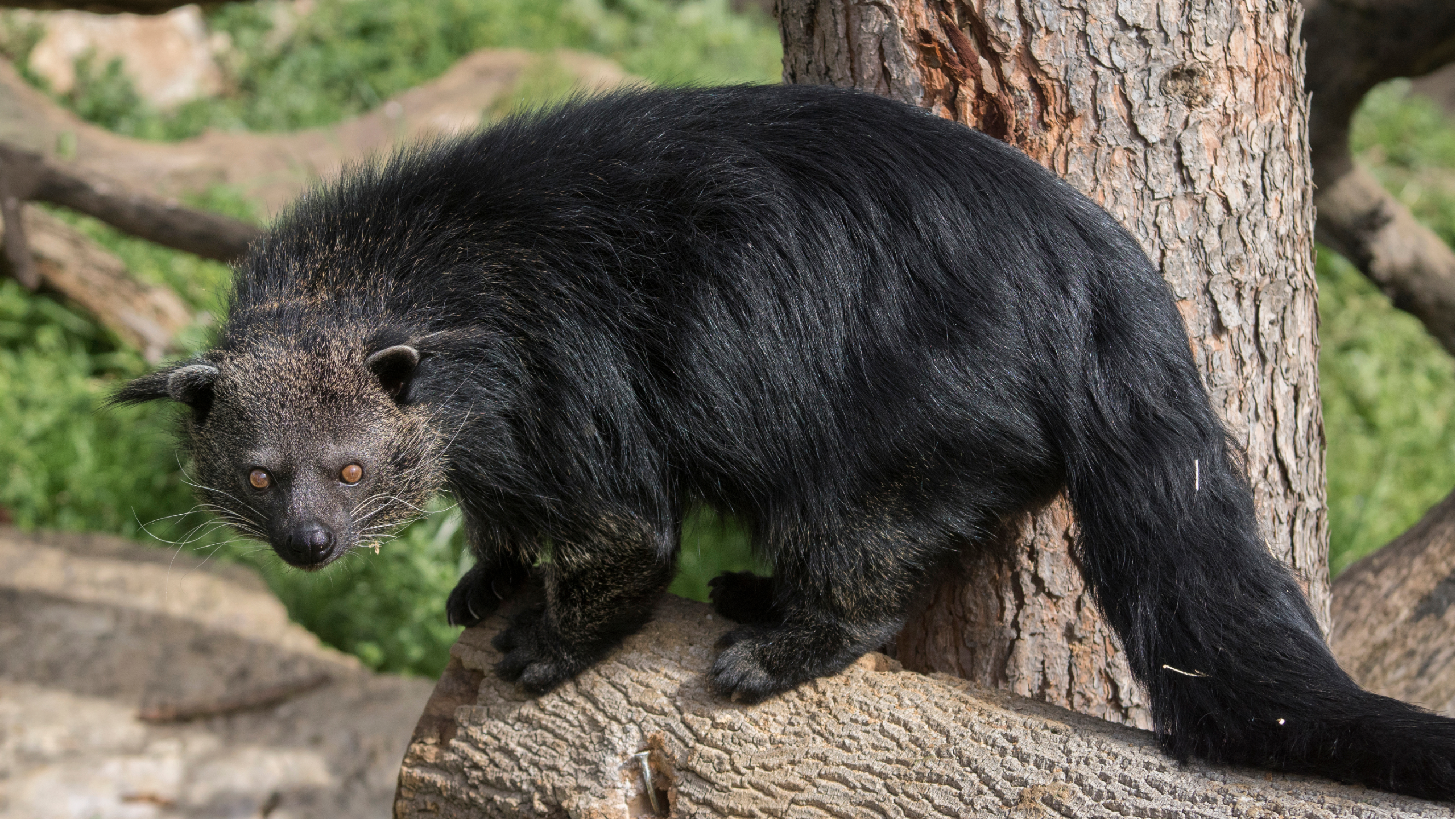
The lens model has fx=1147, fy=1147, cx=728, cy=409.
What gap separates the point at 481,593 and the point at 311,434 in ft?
2.62

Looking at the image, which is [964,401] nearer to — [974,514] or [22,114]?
[974,514]

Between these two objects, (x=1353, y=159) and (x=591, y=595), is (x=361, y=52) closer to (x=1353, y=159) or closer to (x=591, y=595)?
(x=1353, y=159)

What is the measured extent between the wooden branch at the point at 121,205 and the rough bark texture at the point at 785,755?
3.23 metres

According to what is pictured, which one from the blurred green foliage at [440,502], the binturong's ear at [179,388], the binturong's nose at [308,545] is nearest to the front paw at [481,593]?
the blurred green foliage at [440,502]

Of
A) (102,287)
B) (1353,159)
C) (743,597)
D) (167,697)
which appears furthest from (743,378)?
(102,287)

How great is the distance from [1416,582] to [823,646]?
194 cm

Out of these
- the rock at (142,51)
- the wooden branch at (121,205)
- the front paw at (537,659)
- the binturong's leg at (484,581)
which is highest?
the rock at (142,51)

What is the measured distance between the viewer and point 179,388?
2648 millimetres

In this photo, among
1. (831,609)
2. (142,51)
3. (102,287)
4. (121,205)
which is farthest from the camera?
(142,51)

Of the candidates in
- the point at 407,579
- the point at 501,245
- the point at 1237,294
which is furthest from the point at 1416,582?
the point at 407,579

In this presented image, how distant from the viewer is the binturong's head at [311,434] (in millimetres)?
2594

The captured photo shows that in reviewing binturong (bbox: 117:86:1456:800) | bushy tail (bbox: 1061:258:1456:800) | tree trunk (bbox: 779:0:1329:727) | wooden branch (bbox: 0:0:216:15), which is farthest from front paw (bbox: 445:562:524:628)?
wooden branch (bbox: 0:0:216:15)

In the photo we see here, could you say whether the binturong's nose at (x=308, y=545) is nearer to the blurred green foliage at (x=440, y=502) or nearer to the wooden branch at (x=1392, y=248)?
the blurred green foliage at (x=440, y=502)

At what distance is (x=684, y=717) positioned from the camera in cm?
256
